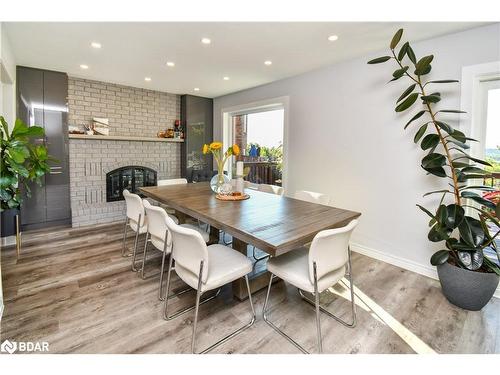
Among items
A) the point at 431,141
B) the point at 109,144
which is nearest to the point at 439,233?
the point at 431,141

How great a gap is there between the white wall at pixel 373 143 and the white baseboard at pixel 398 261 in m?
0.01

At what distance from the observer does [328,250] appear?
1.56 m

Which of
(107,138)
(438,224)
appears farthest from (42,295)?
(438,224)

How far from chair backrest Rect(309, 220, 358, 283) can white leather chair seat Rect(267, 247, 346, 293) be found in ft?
0.20

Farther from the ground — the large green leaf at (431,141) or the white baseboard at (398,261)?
the large green leaf at (431,141)

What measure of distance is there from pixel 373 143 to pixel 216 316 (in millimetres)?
2536

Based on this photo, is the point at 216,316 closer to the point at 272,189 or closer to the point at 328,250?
the point at 328,250

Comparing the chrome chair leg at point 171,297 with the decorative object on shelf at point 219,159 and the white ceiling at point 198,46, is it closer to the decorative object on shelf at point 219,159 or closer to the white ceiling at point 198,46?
the decorative object on shelf at point 219,159

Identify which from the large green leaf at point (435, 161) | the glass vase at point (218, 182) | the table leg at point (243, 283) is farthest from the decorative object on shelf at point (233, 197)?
the large green leaf at point (435, 161)

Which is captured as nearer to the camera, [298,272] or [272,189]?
[298,272]

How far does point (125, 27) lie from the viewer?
2361 mm

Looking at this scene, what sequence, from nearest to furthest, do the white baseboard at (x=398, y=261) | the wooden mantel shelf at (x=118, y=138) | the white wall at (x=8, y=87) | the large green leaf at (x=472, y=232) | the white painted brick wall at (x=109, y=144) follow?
the large green leaf at (x=472, y=232) < the white baseboard at (x=398, y=261) < the white wall at (x=8, y=87) < the wooden mantel shelf at (x=118, y=138) < the white painted brick wall at (x=109, y=144)

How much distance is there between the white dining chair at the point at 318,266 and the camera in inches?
59.6

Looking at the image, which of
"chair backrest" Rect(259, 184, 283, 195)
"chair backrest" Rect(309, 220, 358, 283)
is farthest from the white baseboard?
"chair backrest" Rect(309, 220, 358, 283)
